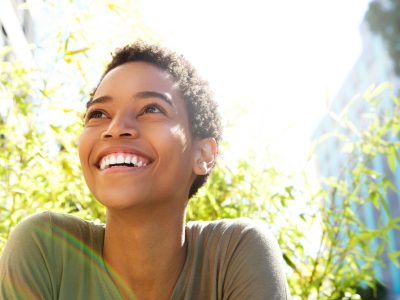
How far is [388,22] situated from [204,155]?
21.0 meters

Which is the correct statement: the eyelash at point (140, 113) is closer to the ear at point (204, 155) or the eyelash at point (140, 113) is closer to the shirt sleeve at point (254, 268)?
the ear at point (204, 155)

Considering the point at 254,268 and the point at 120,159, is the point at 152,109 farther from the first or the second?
the point at 254,268

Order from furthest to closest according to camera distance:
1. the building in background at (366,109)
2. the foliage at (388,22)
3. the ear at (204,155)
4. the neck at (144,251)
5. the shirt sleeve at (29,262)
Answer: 1. the building in background at (366,109)
2. the foliage at (388,22)
3. the ear at (204,155)
4. the neck at (144,251)
5. the shirt sleeve at (29,262)

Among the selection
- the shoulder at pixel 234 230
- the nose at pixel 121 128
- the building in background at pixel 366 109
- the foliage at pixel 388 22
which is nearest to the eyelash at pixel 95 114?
the nose at pixel 121 128

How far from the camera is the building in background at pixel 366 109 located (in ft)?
100

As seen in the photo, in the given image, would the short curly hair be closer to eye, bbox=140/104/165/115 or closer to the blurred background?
eye, bbox=140/104/165/115

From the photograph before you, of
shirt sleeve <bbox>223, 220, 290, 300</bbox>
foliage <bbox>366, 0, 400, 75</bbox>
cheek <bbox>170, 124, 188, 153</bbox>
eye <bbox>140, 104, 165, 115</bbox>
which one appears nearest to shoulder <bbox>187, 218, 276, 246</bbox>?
shirt sleeve <bbox>223, 220, 290, 300</bbox>

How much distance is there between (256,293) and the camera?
54.0 inches

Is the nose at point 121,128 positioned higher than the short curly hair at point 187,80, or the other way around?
the short curly hair at point 187,80

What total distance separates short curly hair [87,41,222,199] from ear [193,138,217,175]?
0.03 metres

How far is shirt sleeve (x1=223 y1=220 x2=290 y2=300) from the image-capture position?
Answer: 54.4 inches

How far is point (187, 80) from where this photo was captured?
170cm

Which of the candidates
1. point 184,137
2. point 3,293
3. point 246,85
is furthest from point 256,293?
point 246,85

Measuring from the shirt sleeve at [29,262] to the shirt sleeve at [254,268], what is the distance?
0.47 m
